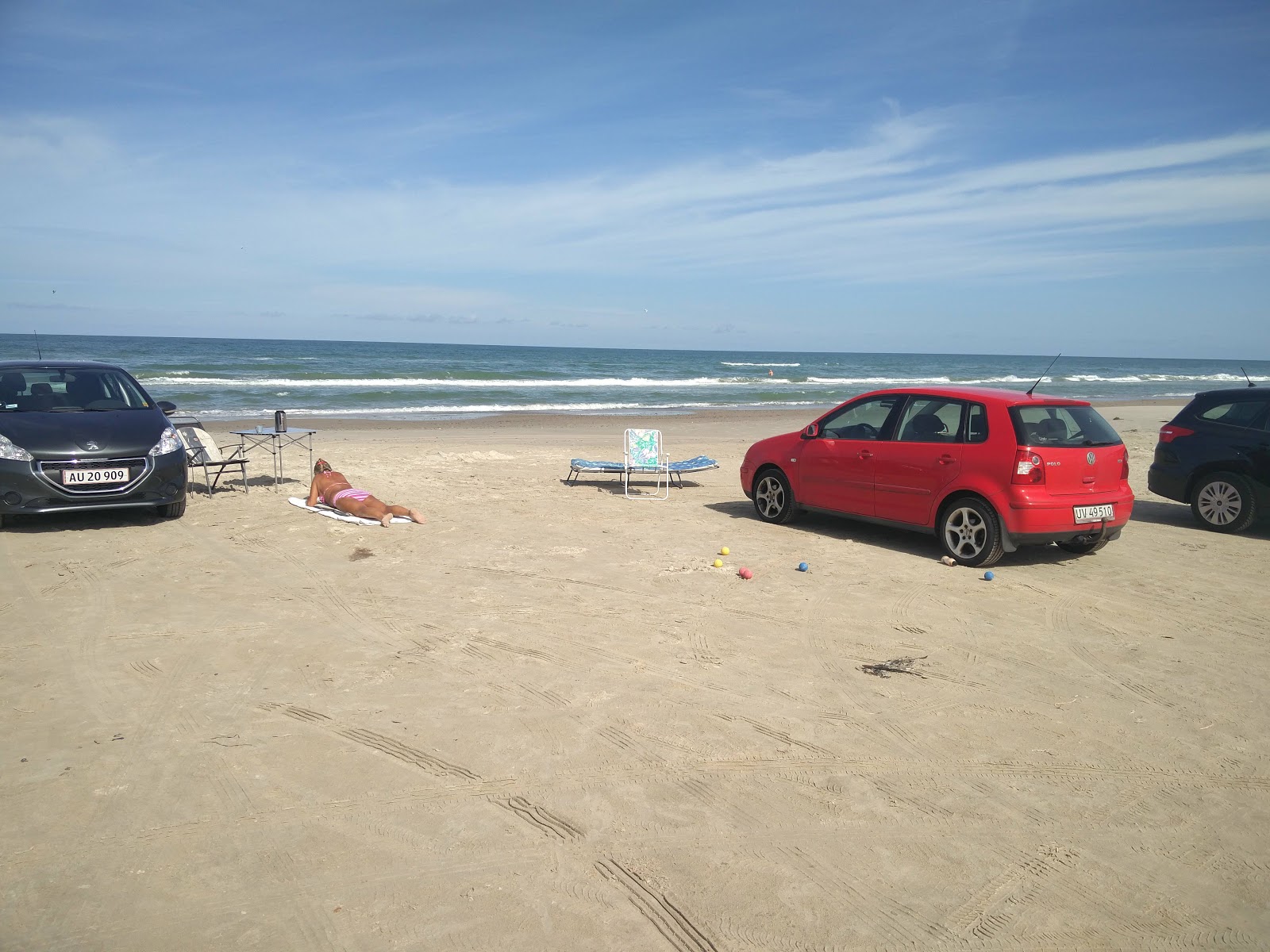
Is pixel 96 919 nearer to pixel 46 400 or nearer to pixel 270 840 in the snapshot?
pixel 270 840

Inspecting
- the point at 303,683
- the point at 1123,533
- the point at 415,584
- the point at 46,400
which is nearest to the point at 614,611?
the point at 415,584

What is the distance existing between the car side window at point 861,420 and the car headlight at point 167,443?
21.7 ft

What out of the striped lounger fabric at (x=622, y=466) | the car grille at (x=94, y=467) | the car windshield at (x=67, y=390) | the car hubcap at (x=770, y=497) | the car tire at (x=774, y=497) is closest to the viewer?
the car grille at (x=94, y=467)

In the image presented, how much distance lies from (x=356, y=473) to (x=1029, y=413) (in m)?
8.70

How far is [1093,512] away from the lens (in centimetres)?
770

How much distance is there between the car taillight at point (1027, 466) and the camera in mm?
7434

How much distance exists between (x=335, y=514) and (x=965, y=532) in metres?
6.27

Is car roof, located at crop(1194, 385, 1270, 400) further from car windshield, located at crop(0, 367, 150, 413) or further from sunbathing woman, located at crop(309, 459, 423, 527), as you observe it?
car windshield, located at crop(0, 367, 150, 413)

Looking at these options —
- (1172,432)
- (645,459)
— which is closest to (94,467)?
(645,459)

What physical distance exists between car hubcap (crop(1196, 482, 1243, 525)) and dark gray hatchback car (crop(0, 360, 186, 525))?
1073cm

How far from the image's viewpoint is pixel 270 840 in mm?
3443

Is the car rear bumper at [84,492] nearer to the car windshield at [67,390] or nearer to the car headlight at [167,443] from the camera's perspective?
the car headlight at [167,443]

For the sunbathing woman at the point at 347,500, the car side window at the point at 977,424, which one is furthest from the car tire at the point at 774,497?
the sunbathing woman at the point at 347,500

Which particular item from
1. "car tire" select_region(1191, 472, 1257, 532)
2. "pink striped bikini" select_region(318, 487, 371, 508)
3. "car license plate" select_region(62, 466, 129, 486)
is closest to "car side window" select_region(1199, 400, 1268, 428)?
"car tire" select_region(1191, 472, 1257, 532)
